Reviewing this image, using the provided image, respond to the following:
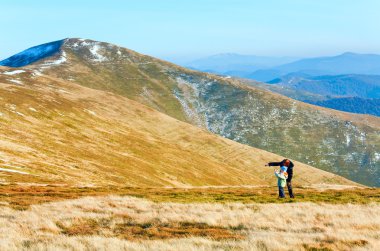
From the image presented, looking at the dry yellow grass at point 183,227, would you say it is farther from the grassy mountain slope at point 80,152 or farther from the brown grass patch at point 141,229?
the grassy mountain slope at point 80,152

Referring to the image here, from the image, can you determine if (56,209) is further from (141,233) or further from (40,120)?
(40,120)

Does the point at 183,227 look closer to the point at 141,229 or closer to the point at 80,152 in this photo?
the point at 141,229

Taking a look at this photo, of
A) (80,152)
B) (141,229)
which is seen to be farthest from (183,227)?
(80,152)

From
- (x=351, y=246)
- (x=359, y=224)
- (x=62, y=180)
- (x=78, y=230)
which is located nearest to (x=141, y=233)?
(x=78, y=230)

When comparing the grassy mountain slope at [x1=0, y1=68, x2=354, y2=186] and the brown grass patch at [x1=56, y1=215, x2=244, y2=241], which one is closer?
the brown grass patch at [x1=56, y1=215, x2=244, y2=241]

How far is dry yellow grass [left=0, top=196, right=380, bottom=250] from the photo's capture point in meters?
16.4

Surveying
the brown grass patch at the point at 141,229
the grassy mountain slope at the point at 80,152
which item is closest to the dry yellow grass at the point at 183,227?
the brown grass patch at the point at 141,229

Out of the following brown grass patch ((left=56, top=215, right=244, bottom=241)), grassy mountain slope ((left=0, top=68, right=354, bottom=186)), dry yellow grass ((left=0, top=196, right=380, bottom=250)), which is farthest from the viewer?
grassy mountain slope ((left=0, top=68, right=354, bottom=186))

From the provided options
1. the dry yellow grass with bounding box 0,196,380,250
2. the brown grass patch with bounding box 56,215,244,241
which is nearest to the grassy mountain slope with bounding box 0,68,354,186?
the dry yellow grass with bounding box 0,196,380,250

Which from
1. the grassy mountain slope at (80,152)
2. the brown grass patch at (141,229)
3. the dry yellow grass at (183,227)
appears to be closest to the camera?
the dry yellow grass at (183,227)

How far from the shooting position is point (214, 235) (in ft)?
62.8

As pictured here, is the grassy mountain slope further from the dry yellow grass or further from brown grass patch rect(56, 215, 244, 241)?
brown grass patch rect(56, 215, 244, 241)

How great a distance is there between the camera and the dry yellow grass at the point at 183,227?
16375 millimetres

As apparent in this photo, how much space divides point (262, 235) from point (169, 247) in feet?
16.9
